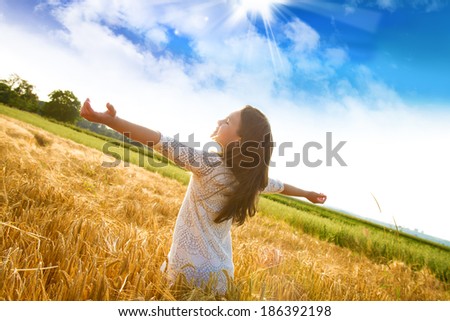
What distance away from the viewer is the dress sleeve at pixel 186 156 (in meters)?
1.43

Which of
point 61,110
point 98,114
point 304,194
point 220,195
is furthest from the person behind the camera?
point 61,110

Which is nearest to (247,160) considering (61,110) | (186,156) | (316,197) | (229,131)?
(229,131)

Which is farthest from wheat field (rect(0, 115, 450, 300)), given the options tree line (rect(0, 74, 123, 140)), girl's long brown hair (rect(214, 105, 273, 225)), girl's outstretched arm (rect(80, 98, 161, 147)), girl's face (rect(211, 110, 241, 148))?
tree line (rect(0, 74, 123, 140))

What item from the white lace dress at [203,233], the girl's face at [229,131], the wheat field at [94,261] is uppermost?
the girl's face at [229,131]

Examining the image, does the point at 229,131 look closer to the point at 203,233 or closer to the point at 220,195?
the point at 220,195

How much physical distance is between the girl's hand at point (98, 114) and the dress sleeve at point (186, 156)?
0.25 m

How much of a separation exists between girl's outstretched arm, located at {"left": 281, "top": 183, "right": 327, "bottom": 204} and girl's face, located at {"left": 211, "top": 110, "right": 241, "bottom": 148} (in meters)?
0.76

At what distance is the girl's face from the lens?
1.84 meters

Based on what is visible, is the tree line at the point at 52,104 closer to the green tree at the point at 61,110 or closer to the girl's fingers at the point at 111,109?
the green tree at the point at 61,110

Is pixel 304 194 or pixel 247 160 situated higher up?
pixel 247 160

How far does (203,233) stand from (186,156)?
559 millimetres

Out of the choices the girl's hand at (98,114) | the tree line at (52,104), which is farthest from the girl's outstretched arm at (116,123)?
the tree line at (52,104)

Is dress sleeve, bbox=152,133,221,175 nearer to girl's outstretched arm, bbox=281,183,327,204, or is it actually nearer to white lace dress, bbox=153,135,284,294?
white lace dress, bbox=153,135,284,294

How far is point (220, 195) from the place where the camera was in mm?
1754
